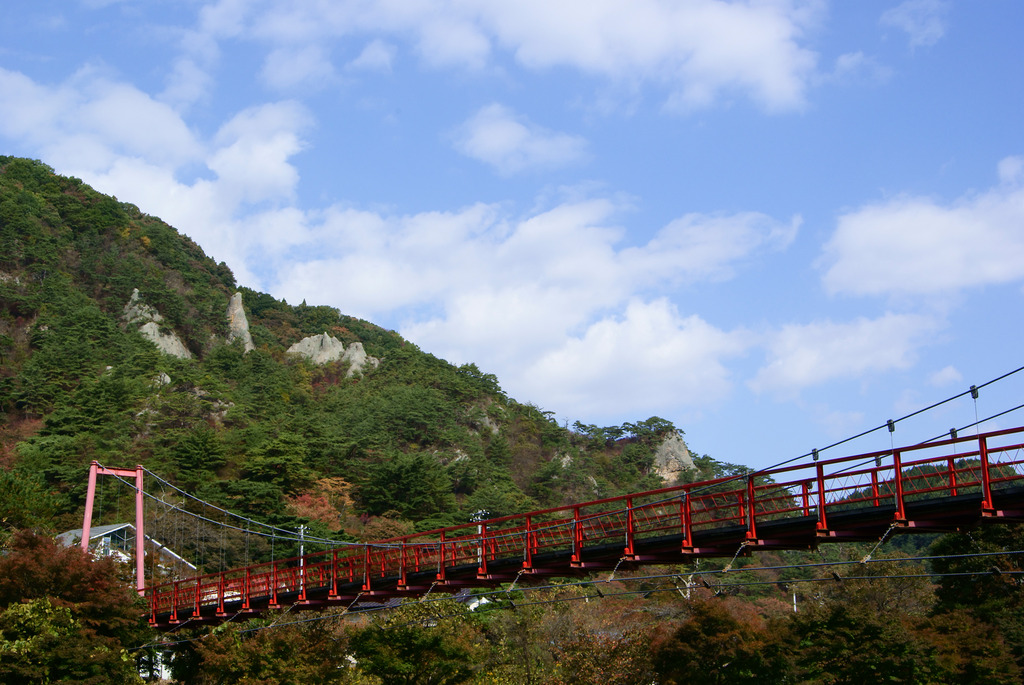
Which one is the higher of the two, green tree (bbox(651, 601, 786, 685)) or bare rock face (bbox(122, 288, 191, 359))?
bare rock face (bbox(122, 288, 191, 359))

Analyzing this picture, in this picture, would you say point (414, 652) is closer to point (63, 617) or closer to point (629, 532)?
point (63, 617)

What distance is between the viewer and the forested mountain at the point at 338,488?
85.2 ft

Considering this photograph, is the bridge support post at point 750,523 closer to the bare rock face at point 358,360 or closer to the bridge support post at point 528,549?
the bridge support post at point 528,549

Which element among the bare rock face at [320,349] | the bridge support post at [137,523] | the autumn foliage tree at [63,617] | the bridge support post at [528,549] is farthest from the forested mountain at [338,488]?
the bridge support post at [137,523]

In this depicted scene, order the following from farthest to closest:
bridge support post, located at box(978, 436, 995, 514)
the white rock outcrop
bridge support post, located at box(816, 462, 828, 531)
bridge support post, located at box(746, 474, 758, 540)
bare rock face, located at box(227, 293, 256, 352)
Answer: the white rock outcrop, bare rock face, located at box(227, 293, 256, 352), bridge support post, located at box(746, 474, 758, 540), bridge support post, located at box(816, 462, 828, 531), bridge support post, located at box(978, 436, 995, 514)

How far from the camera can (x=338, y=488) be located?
58438 mm

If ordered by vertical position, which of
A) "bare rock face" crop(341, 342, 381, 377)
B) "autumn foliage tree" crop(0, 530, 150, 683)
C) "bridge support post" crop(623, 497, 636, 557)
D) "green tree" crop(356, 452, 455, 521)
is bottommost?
"autumn foliage tree" crop(0, 530, 150, 683)

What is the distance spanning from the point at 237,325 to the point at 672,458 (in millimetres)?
47044

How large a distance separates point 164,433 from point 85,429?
470 centimetres

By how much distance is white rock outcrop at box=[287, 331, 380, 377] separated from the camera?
329ft

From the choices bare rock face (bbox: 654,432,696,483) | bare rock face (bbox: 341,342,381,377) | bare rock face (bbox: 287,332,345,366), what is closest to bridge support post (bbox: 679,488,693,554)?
bare rock face (bbox: 654,432,696,483)

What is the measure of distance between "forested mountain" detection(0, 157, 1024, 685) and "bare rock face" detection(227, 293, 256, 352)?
25 centimetres

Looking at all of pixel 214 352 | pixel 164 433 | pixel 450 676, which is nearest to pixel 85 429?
pixel 164 433

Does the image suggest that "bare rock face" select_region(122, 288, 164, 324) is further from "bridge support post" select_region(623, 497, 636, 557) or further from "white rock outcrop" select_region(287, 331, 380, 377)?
"bridge support post" select_region(623, 497, 636, 557)
